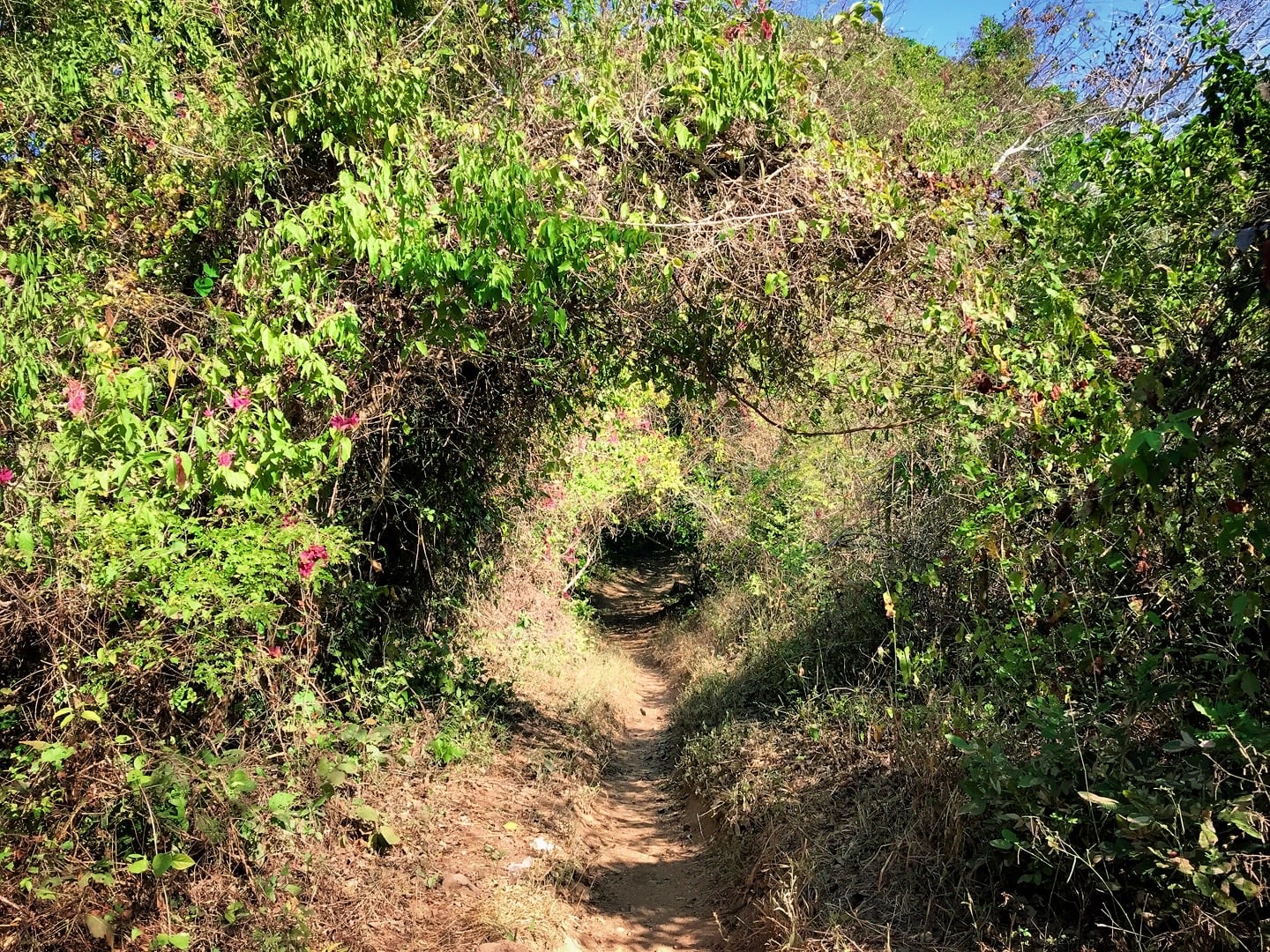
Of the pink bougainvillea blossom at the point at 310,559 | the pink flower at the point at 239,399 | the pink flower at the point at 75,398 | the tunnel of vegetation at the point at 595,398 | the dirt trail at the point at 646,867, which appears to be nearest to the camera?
the pink flower at the point at 75,398

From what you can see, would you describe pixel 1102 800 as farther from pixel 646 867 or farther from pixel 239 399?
pixel 646 867

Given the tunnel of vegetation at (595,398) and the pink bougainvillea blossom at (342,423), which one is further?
the pink bougainvillea blossom at (342,423)

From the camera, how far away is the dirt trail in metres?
5.00

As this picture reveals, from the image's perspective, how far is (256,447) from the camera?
3238 mm

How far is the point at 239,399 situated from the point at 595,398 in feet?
12.3

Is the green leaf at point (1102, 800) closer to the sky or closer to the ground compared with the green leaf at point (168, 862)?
closer to the sky

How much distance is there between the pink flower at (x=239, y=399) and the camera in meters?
3.12

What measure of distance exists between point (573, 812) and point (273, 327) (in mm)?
4749

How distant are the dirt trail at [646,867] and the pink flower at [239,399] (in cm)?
370

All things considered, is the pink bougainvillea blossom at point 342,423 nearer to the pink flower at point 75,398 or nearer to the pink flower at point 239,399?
the pink flower at point 239,399

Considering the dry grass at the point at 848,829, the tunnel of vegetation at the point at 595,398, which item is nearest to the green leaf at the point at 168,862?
the tunnel of vegetation at the point at 595,398

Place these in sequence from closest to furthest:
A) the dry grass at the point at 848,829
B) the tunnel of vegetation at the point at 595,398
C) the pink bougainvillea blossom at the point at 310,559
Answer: the tunnel of vegetation at the point at 595,398, the dry grass at the point at 848,829, the pink bougainvillea blossom at the point at 310,559

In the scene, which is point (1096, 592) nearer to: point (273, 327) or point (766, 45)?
point (766, 45)

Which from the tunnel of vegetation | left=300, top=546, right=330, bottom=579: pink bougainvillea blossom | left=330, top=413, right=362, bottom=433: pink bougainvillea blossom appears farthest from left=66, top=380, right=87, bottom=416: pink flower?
left=300, top=546, right=330, bottom=579: pink bougainvillea blossom
